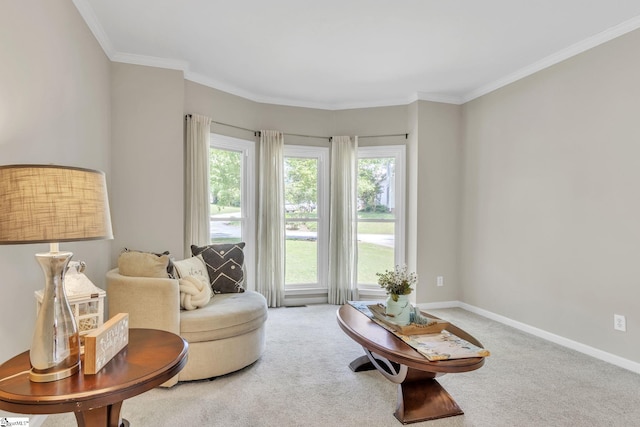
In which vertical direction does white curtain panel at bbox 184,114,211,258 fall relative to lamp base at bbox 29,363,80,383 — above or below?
above

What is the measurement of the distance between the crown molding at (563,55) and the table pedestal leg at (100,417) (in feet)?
13.6

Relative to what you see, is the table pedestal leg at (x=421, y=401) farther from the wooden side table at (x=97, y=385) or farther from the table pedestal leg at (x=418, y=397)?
the wooden side table at (x=97, y=385)

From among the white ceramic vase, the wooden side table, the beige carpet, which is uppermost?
the wooden side table

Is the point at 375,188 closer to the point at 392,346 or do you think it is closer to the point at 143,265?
the point at 392,346

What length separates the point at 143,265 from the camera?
2.46 metres

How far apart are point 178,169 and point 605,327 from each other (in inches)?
159

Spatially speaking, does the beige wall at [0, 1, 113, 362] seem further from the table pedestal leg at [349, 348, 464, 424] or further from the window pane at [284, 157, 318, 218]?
the window pane at [284, 157, 318, 218]

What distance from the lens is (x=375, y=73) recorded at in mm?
3766

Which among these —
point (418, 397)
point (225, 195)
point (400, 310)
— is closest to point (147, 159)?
point (225, 195)

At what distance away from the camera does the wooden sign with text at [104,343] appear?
1217 mm

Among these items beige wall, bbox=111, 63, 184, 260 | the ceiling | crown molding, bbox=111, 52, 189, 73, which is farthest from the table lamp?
crown molding, bbox=111, 52, 189, 73

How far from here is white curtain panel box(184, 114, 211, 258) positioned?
3650 millimetres

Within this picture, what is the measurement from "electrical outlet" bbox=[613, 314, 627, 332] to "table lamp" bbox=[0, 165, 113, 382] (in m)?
3.63

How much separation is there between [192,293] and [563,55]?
12.7 feet
